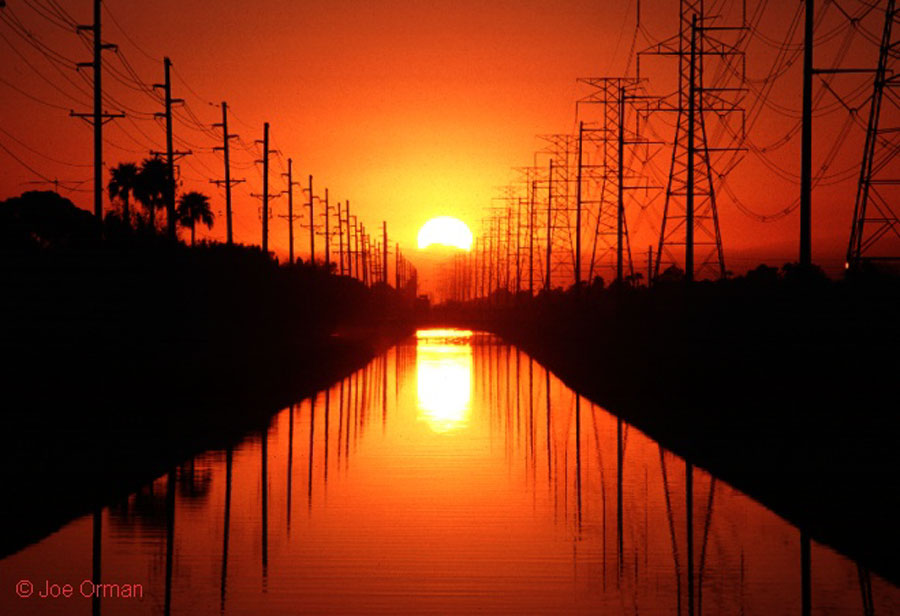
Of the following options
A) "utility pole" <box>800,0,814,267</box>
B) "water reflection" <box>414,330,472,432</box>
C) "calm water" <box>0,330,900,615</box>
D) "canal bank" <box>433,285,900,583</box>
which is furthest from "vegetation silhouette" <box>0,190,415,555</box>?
"utility pole" <box>800,0,814,267</box>

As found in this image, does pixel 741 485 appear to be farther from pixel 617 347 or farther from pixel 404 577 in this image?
pixel 617 347

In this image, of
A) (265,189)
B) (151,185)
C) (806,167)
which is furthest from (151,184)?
(806,167)

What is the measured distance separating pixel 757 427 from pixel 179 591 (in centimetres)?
1623

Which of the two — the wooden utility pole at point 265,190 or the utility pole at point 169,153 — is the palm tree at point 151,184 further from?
the utility pole at point 169,153

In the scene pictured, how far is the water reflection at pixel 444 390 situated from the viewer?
1126 inches

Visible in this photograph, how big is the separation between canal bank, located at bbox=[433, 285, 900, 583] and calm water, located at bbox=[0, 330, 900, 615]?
0.74 metres

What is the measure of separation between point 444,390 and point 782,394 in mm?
12563

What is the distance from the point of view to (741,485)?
1709cm

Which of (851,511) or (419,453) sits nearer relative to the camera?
(851,511)

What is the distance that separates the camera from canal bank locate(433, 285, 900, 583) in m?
15.0

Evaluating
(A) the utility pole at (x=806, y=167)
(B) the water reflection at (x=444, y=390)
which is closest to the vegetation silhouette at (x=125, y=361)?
(B) the water reflection at (x=444, y=390)

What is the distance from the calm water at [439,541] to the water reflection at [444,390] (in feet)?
16.9

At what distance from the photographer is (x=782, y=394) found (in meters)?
29.8

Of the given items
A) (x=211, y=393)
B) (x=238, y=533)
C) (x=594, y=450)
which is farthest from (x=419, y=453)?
(x=211, y=393)
